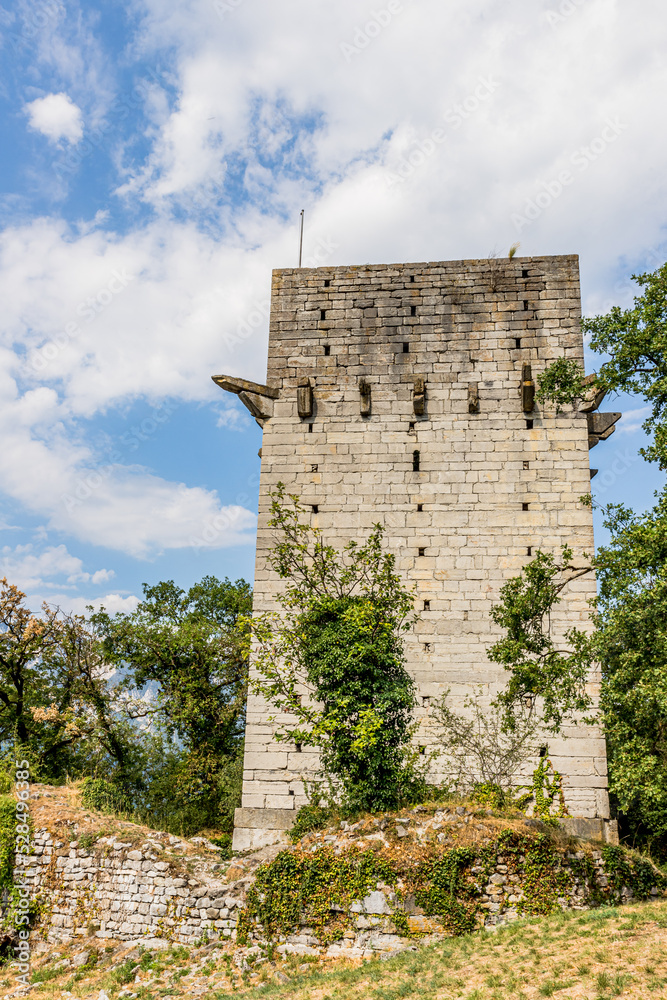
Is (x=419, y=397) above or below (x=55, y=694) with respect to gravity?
above

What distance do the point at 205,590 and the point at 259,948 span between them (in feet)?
37.8

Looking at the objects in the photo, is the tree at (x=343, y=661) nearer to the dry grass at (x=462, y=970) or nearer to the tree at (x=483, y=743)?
the tree at (x=483, y=743)

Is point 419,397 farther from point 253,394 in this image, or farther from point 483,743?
point 483,743

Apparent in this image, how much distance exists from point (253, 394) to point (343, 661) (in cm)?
569

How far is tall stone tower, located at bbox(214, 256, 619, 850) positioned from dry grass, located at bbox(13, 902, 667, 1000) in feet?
9.20

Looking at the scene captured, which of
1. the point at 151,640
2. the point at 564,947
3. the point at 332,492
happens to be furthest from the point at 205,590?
the point at 564,947

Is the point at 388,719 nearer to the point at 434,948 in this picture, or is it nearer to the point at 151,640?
the point at 434,948

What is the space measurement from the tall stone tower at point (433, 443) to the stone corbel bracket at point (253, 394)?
0.03 metres

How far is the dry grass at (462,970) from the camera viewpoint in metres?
7.10

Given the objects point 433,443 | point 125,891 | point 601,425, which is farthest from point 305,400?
point 125,891

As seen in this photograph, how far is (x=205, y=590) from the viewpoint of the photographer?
2048 cm

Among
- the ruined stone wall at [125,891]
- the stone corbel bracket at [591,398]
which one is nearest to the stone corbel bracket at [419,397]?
the stone corbel bracket at [591,398]

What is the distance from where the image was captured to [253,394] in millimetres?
14500

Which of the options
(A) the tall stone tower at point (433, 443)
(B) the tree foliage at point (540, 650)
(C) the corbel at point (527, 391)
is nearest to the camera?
(B) the tree foliage at point (540, 650)
